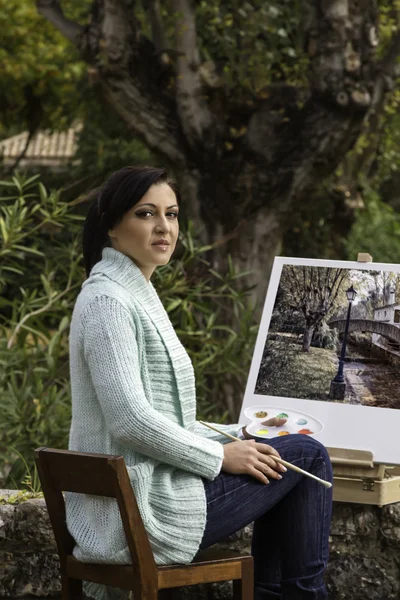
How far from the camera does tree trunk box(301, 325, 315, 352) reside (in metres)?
3.71

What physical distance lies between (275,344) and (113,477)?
1408 mm

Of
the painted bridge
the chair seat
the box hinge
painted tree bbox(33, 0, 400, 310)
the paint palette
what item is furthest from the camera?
painted tree bbox(33, 0, 400, 310)

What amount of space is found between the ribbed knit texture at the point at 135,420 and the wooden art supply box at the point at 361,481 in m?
0.86

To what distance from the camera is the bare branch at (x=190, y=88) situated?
755 cm

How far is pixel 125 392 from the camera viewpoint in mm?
2539

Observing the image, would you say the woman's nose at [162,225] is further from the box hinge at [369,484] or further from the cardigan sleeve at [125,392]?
the box hinge at [369,484]

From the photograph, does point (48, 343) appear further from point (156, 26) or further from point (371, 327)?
point (156, 26)

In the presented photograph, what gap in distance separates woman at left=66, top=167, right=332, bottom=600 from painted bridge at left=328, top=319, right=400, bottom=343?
0.91 meters

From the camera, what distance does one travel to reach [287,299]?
381cm

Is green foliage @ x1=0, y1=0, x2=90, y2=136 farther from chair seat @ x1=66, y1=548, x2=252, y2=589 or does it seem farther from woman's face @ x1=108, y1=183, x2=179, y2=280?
chair seat @ x1=66, y1=548, x2=252, y2=589

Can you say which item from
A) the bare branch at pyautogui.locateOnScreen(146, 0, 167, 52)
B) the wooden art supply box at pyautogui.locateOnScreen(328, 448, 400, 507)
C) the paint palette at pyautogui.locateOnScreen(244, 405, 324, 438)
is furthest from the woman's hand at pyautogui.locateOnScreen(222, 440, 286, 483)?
the bare branch at pyautogui.locateOnScreen(146, 0, 167, 52)

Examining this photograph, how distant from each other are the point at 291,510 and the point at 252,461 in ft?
0.72

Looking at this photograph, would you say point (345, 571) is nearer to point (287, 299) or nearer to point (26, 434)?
point (287, 299)

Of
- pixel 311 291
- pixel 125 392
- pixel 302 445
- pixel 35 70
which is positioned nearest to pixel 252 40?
pixel 311 291
